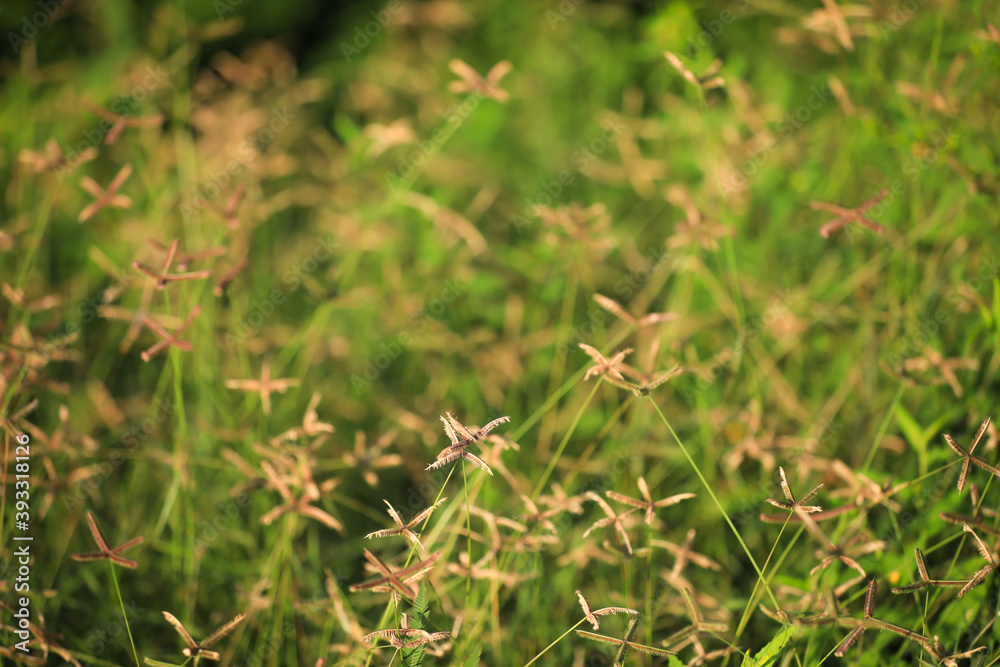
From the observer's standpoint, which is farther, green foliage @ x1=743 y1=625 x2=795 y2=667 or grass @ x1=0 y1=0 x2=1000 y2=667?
grass @ x1=0 y1=0 x2=1000 y2=667

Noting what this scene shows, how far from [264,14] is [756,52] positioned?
2477 millimetres

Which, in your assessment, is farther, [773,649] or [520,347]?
[520,347]

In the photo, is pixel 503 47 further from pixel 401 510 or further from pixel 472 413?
pixel 401 510

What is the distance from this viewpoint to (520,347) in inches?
89.9

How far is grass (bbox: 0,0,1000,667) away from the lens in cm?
154

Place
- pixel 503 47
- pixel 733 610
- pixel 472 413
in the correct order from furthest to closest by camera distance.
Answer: pixel 503 47
pixel 472 413
pixel 733 610

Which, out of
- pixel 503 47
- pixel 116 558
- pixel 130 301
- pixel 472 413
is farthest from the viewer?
pixel 503 47

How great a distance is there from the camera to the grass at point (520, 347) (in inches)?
60.8

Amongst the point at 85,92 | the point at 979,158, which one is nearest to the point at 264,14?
the point at 85,92

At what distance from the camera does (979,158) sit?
1.80 meters

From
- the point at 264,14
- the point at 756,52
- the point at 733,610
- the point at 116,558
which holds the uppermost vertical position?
the point at 264,14

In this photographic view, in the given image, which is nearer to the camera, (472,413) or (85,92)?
(472,413)

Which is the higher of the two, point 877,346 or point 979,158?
point 979,158

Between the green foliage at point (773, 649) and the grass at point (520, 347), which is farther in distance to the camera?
the grass at point (520, 347)
